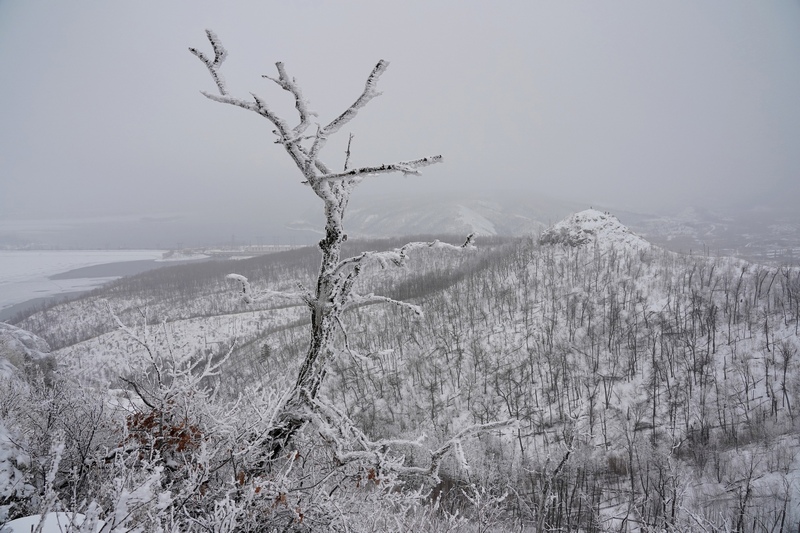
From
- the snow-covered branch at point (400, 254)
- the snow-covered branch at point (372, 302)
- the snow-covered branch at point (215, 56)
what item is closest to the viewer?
the snow-covered branch at point (215, 56)

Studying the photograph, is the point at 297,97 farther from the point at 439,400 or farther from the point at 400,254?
the point at 439,400

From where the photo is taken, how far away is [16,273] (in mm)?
124688

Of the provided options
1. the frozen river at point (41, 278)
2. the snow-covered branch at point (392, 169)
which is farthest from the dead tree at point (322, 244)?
the frozen river at point (41, 278)

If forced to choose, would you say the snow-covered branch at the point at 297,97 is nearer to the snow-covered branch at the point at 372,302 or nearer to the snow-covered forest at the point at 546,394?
the snow-covered branch at the point at 372,302

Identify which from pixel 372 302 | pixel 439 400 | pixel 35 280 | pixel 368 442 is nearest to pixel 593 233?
pixel 439 400

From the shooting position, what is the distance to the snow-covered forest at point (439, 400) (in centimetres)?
385

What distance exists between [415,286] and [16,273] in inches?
5583

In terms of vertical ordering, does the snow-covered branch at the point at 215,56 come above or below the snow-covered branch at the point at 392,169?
above

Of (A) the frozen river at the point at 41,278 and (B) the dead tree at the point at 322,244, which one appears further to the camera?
(A) the frozen river at the point at 41,278

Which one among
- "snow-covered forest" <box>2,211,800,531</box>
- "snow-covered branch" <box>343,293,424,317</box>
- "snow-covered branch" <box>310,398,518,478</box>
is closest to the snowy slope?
"snow-covered forest" <box>2,211,800,531</box>

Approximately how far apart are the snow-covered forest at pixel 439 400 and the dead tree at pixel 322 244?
2cm

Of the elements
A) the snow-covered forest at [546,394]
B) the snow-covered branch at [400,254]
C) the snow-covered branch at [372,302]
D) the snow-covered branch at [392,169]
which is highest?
the snow-covered branch at [392,169]

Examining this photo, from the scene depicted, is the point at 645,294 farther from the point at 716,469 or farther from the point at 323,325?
the point at 323,325

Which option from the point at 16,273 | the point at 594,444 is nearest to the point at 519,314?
the point at 594,444
